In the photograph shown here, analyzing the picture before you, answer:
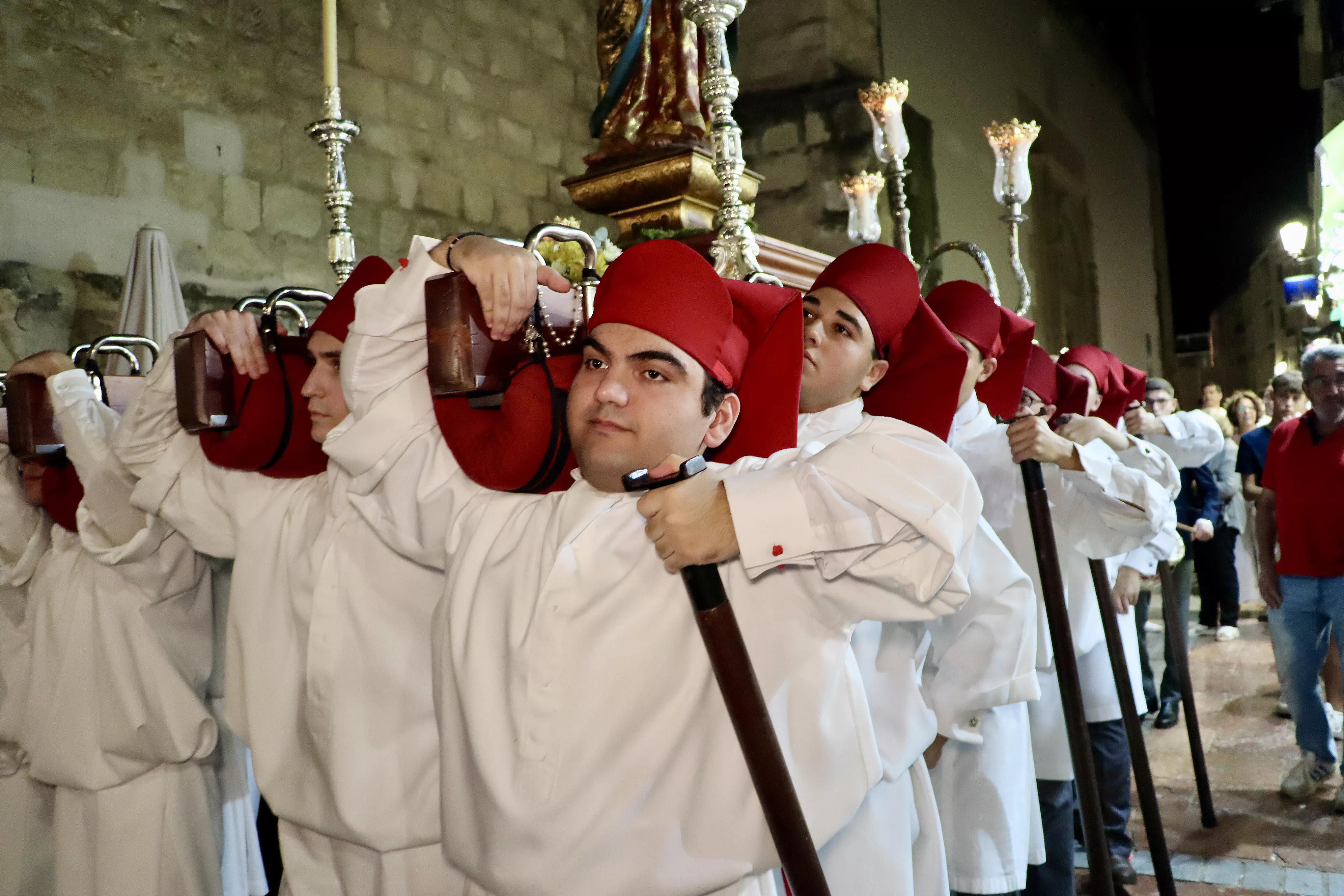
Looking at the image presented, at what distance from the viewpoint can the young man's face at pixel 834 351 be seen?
96.4 inches

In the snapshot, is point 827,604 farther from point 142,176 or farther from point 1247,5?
point 1247,5

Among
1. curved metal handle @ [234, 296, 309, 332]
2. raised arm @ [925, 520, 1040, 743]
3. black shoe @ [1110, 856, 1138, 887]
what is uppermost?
curved metal handle @ [234, 296, 309, 332]

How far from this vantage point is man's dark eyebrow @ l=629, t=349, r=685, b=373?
1.74 metres

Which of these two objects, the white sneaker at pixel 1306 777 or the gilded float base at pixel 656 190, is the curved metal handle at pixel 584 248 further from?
the white sneaker at pixel 1306 777

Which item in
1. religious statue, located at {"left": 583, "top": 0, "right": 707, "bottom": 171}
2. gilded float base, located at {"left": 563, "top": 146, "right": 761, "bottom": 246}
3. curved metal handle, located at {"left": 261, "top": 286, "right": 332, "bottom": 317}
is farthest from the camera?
religious statue, located at {"left": 583, "top": 0, "right": 707, "bottom": 171}

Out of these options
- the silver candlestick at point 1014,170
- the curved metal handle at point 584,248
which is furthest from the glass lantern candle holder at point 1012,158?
the curved metal handle at point 584,248

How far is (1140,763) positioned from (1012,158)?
2308mm

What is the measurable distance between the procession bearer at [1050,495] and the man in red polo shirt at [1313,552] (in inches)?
63.8

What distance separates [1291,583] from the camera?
203 inches

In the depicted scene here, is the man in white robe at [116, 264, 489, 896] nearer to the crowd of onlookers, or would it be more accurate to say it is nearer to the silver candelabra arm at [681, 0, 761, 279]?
the silver candelabra arm at [681, 0, 761, 279]

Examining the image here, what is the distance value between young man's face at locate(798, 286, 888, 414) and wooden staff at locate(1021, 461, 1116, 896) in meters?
0.90

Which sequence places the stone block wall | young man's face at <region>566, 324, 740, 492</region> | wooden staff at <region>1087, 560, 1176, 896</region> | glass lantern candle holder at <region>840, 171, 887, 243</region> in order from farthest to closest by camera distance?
the stone block wall < glass lantern candle holder at <region>840, 171, 887, 243</region> < wooden staff at <region>1087, 560, 1176, 896</region> < young man's face at <region>566, 324, 740, 492</region>

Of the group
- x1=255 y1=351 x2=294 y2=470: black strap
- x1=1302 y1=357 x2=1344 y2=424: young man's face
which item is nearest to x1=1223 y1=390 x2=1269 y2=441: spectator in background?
x1=1302 y1=357 x2=1344 y2=424: young man's face

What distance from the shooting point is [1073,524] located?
12.0 feet
